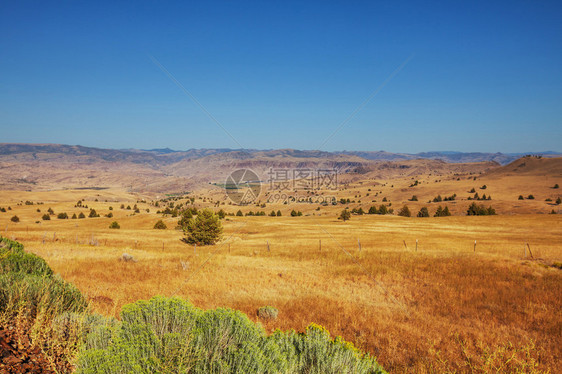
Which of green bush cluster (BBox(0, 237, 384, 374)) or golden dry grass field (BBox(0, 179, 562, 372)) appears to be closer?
green bush cluster (BBox(0, 237, 384, 374))

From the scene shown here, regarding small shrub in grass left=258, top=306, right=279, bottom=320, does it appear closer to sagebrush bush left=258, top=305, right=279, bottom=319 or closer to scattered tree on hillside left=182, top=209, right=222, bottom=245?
sagebrush bush left=258, top=305, right=279, bottom=319

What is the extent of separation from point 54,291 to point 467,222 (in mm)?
65059

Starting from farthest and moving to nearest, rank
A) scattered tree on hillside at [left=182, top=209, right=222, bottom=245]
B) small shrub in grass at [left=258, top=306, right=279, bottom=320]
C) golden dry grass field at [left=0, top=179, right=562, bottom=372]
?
scattered tree on hillside at [left=182, top=209, right=222, bottom=245] → small shrub in grass at [left=258, top=306, right=279, bottom=320] → golden dry grass field at [left=0, top=179, right=562, bottom=372]

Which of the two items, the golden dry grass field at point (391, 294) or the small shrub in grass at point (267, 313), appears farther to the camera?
the small shrub in grass at point (267, 313)

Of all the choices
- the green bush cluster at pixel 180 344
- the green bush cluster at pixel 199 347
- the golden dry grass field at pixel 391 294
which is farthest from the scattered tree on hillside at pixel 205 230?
the green bush cluster at pixel 199 347

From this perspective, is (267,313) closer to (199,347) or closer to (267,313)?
(267,313)

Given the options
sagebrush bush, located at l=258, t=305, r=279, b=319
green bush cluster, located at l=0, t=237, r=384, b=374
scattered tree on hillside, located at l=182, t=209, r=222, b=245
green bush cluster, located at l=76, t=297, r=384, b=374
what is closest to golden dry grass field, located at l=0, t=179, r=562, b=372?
sagebrush bush, located at l=258, t=305, r=279, b=319

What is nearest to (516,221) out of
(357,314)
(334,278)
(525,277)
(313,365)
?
(525,277)

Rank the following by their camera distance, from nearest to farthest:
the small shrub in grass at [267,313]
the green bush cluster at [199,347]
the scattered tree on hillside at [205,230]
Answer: the green bush cluster at [199,347]
the small shrub in grass at [267,313]
the scattered tree on hillside at [205,230]

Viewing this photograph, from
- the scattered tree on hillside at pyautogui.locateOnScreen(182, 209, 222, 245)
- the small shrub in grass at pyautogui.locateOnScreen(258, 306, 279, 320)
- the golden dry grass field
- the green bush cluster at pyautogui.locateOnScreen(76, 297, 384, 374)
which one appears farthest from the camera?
the scattered tree on hillside at pyautogui.locateOnScreen(182, 209, 222, 245)

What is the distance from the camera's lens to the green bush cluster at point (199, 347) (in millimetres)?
3562

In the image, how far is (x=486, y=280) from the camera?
16391mm

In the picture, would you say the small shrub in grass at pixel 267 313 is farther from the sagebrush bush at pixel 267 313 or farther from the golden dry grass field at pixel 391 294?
the golden dry grass field at pixel 391 294

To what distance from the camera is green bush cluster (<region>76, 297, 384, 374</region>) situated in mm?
3562
